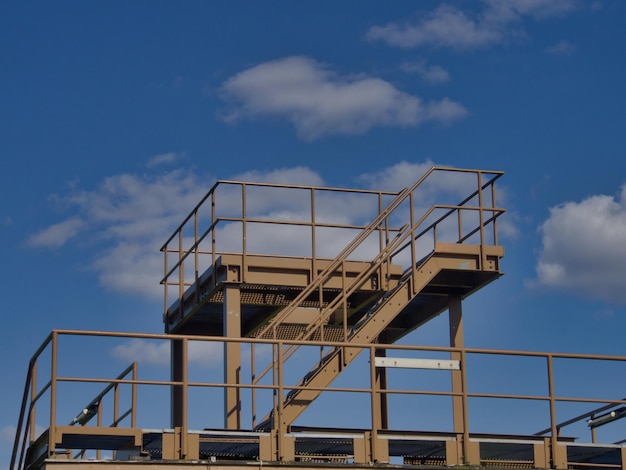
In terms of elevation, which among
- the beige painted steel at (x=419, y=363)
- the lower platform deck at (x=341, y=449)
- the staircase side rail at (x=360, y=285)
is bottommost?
the lower platform deck at (x=341, y=449)

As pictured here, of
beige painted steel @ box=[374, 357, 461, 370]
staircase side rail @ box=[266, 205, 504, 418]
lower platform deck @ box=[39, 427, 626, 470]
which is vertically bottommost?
lower platform deck @ box=[39, 427, 626, 470]

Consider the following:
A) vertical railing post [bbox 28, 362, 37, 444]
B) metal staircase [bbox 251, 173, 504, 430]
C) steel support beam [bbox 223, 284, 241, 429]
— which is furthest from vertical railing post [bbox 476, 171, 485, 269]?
vertical railing post [bbox 28, 362, 37, 444]

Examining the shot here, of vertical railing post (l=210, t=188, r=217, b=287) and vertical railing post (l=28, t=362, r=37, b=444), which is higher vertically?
vertical railing post (l=210, t=188, r=217, b=287)

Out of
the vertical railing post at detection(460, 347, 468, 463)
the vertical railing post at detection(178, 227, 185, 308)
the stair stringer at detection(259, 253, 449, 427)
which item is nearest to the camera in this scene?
the vertical railing post at detection(460, 347, 468, 463)

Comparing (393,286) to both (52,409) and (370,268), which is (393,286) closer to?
(370,268)

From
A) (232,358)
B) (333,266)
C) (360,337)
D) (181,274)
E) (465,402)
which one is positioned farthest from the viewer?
(181,274)

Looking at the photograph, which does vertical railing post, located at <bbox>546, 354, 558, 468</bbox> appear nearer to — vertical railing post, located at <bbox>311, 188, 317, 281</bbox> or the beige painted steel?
the beige painted steel

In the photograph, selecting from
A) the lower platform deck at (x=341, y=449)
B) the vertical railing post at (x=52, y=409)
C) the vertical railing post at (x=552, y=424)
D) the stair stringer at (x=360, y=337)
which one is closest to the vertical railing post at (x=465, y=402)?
the lower platform deck at (x=341, y=449)

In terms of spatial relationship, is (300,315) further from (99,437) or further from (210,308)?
(99,437)

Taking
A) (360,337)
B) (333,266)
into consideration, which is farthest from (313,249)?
(360,337)

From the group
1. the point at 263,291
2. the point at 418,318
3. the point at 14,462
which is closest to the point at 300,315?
the point at 263,291

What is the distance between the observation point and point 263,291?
25203mm

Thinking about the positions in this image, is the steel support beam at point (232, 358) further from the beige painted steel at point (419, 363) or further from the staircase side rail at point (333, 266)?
the beige painted steel at point (419, 363)

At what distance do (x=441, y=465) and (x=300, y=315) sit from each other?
603 cm
